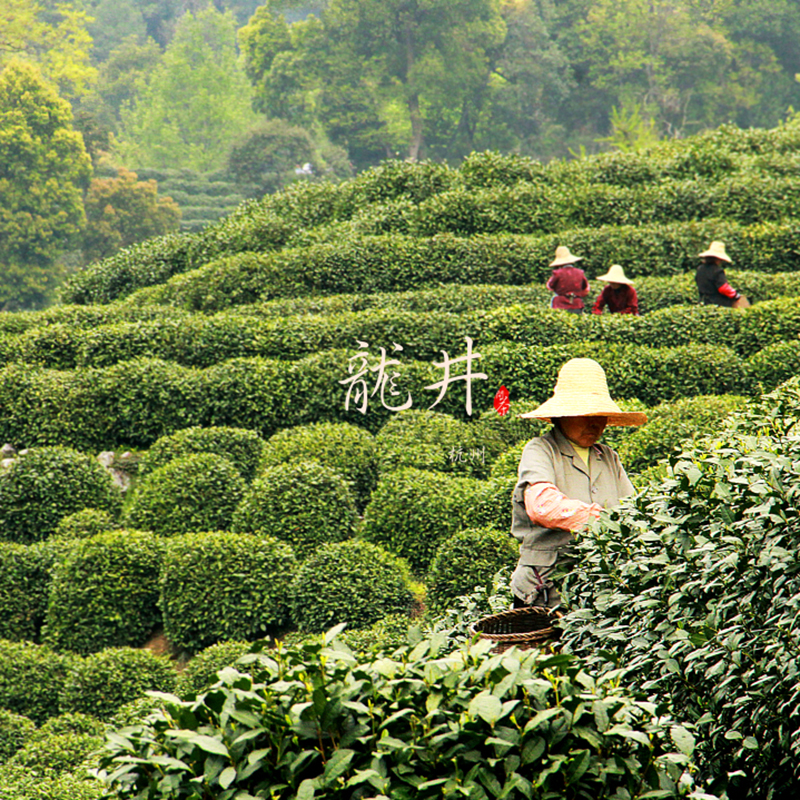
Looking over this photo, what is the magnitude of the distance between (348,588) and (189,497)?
2041mm

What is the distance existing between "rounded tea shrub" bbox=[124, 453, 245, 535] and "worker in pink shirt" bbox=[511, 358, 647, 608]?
4671 mm

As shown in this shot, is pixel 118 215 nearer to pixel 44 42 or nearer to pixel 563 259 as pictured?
pixel 44 42

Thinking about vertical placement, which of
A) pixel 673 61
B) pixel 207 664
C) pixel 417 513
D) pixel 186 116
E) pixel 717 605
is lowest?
pixel 207 664

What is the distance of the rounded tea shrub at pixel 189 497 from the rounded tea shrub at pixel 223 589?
905mm

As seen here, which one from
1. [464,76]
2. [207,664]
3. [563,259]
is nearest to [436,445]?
[207,664]

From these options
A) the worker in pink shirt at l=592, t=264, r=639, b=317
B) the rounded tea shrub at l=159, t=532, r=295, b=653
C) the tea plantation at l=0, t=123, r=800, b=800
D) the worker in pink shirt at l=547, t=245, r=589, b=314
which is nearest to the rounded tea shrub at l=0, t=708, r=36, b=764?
the tea plantation at l=0, t=123, r=800, b=800

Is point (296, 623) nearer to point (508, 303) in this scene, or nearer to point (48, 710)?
point (48, 710)

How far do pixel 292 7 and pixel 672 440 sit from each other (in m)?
48.6

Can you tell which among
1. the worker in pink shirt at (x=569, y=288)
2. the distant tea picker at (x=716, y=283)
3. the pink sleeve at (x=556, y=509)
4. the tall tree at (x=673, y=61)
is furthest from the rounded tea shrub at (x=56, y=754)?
the tall tree at (x=673, y=61)

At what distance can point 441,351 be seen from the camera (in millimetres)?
9992

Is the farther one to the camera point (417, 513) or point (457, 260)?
point (457, 260)

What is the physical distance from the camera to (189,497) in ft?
26.8

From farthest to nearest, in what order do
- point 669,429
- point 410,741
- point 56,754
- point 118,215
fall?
point 118,215 < point 669,429 < point 56,754 < point 410,741

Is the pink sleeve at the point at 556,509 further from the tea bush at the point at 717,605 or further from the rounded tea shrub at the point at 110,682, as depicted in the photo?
the rounded tea shrub at the point at 110,682
